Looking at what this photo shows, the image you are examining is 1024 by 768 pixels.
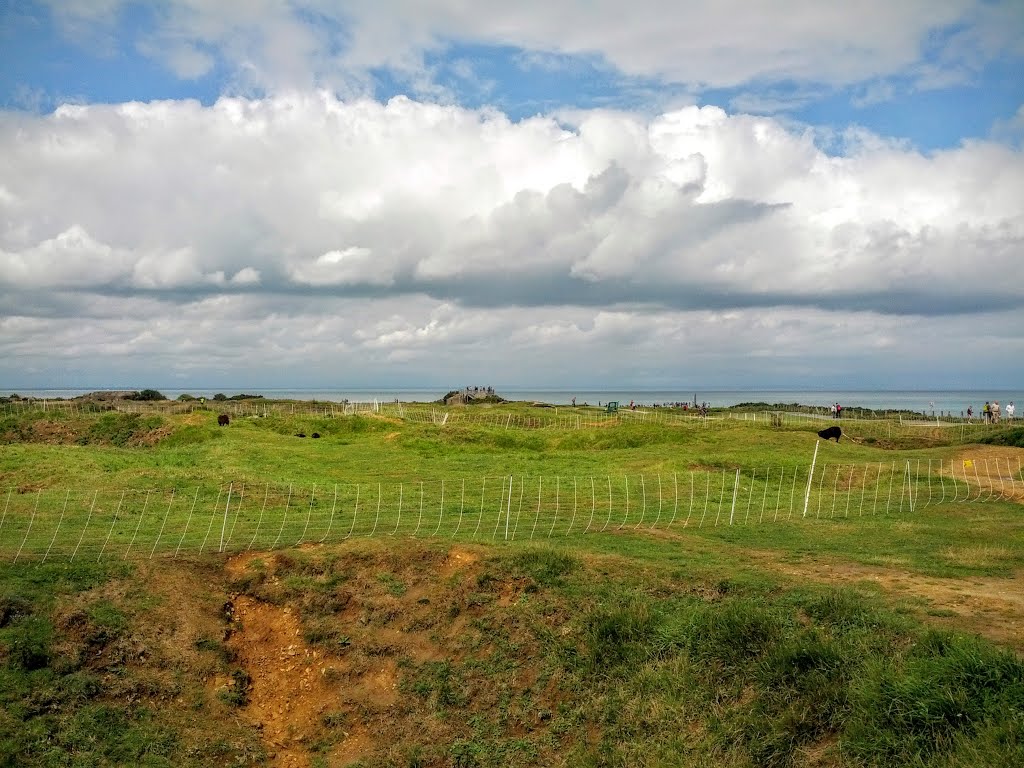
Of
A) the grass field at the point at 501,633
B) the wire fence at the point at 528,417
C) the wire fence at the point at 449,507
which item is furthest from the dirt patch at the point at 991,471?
the wire fence at the point at 528,417

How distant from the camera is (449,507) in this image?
28.7m

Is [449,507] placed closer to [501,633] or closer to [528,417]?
[501,633]

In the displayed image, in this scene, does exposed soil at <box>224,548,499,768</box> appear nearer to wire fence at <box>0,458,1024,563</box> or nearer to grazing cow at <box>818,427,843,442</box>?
wire fence at <box>0,458,1024,563</box>

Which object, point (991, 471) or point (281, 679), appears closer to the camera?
point (281, 679)

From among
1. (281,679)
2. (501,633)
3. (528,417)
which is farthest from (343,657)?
(528,417)

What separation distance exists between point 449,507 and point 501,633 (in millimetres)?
11667

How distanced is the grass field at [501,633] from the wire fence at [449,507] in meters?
0.21

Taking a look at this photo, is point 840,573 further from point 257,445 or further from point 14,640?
point 257,445

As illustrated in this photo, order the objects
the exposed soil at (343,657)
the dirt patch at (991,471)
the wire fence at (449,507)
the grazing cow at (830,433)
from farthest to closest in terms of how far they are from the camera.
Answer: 1. the grazing cow at (830,433)
2. the dirt patch at (991,471)
3. the wire fence at (449,507)
4. the exposed soil at (343,657)

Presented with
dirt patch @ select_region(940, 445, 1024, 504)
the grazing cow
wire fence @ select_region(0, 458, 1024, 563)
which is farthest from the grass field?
the grazing cow

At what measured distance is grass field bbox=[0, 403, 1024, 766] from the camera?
517 inches

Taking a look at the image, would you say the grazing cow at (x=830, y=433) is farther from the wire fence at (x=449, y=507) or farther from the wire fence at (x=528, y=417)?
the wire fence at (x=449, y=507)

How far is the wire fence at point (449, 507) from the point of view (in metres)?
23.4

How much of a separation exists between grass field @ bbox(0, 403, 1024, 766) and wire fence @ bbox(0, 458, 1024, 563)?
206 millimetres
